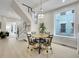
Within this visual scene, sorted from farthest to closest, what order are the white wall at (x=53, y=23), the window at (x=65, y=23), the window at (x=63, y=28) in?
the window at (x=63, y=28) < the window at (x=65, y=23) < the white wall at (x=53, y=23)

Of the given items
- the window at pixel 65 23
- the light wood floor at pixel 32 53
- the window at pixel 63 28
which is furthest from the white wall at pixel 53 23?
the light wood floor at pixel 32 53

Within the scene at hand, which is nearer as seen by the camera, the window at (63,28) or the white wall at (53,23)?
the white wall at (53,23)

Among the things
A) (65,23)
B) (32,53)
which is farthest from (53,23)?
(32,53)

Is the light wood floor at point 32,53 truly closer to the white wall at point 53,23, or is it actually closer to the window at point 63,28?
the white wall at point 53,23

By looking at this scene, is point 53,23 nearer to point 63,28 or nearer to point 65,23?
point 63,28

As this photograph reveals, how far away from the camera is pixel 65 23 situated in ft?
29.1

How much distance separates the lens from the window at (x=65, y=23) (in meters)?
8.11

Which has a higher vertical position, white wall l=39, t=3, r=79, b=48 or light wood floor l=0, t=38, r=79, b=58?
white wall l=39, t=3, r=79, b=48

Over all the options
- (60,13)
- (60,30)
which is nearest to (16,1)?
(60,13)

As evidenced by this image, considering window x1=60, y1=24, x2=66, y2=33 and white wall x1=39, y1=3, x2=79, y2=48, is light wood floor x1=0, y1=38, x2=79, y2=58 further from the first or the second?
window x1=60, y1=24, x2=66, y2=33

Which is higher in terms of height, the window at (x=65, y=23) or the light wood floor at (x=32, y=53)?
the window at (x=65, y=23)

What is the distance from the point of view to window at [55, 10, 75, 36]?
8.11 meters

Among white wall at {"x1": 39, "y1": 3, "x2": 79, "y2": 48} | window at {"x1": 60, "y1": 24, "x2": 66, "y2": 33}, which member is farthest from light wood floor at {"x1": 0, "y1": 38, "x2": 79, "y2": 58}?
window at {"x1": 60, "y1": 24, "x2": 66, "y2": 33}

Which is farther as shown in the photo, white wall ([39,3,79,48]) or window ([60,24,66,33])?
window ([60,24,66,33])
